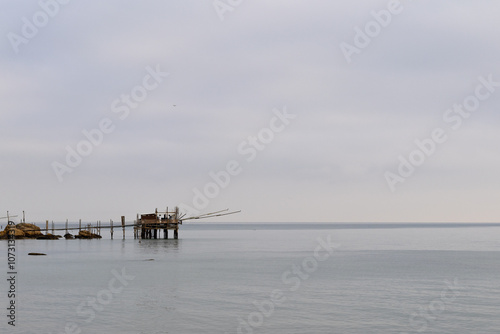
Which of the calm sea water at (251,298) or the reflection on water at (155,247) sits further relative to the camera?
the reflection on water at (155,247)

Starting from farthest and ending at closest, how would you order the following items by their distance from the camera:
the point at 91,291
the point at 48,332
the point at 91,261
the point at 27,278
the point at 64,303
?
the point at 91,261
the point at 27,278
the point at 91,291
the point at 64,303
the point at 48,332

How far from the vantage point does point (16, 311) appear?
37062 millimetres

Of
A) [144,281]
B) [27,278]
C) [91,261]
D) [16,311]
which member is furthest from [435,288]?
[91,261]

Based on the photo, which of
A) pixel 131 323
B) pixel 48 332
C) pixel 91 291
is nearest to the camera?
pixel 48 332

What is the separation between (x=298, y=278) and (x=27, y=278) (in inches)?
1003

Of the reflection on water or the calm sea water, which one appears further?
the reflection on water

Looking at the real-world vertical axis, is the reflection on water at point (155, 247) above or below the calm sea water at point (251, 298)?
below

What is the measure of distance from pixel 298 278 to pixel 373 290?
10.2 metres

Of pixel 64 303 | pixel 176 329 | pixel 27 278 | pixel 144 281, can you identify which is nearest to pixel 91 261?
pixel 27 278

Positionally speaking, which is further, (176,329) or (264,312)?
(264,312)

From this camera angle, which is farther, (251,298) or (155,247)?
(155,247)

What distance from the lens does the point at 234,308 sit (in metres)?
38.5

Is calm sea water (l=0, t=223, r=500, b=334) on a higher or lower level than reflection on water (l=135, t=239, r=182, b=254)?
higher

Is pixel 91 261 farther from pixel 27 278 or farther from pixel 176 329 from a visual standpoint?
pixel 176 329
